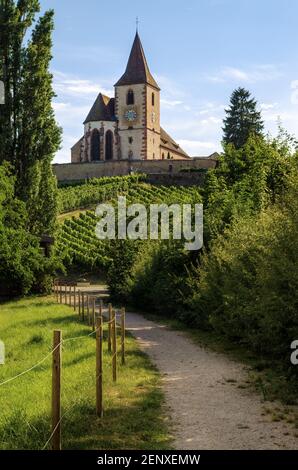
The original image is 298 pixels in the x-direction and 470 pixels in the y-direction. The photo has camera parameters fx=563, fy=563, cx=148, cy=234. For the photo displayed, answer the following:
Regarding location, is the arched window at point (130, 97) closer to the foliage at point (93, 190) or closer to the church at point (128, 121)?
the church at point (128, 121)

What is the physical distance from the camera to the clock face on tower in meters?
88.4

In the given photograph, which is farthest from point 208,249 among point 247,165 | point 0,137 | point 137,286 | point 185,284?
point 0,137

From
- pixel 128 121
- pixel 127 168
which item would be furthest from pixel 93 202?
pixel 128 121

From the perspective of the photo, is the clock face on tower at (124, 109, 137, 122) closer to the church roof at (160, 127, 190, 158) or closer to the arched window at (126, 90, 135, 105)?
the arched window at (126, 90, 135, 105)

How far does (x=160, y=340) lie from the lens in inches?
679

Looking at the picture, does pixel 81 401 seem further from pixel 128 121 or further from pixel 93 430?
pixel 128 121

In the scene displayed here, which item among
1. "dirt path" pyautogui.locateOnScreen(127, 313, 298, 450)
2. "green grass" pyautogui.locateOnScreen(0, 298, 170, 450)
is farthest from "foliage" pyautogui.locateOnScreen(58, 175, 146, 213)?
"dirt path" pyautogui.locateOnScreen(127, 313, 298, 450)

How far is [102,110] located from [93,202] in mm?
28718

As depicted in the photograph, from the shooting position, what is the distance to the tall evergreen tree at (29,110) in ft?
107

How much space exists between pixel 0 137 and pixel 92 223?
25.7 meters

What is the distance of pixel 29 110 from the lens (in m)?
32.9

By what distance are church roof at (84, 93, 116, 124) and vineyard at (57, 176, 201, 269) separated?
16015 mm
